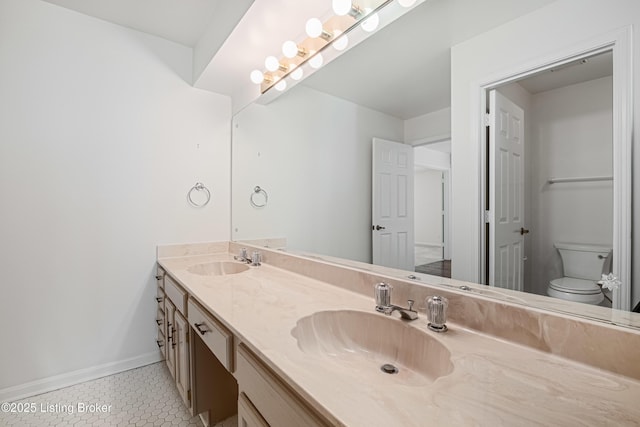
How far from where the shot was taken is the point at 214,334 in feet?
3.33

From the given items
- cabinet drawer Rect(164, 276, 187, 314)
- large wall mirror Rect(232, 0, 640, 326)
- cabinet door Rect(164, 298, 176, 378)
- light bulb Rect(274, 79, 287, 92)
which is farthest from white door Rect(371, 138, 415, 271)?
cabinet door Rect(164, 298, 176, 378)

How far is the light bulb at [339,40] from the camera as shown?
1.34 metres

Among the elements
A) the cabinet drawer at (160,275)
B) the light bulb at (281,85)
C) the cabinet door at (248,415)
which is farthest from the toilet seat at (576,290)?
the cabinet drawer at (160,275)

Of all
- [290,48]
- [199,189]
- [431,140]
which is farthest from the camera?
[199,189]

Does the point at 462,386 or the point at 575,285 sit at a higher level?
the point at 575,285

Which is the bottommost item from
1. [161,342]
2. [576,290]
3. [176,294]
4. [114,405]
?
[114,405]

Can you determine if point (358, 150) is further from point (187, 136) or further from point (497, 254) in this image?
point (187, 136)

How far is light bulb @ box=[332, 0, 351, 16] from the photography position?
1191mm

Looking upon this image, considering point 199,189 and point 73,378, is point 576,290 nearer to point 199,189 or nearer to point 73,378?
point 199,189

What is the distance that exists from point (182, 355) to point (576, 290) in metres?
1.64

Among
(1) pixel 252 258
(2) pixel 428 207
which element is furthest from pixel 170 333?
(2) pixel 428 207

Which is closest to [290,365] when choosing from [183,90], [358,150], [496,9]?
[358,150]

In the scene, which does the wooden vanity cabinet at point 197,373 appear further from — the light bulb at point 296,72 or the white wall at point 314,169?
the light bulb at point 296,72

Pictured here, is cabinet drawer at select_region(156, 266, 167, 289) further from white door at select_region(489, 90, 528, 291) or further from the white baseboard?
white door at select_region(489, 90, 528, 291)
